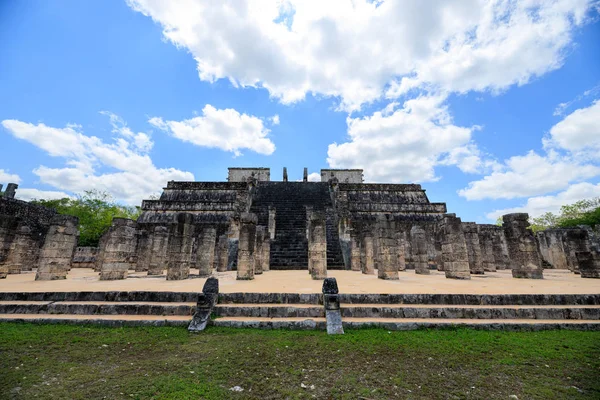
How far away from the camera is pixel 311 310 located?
5.73 m

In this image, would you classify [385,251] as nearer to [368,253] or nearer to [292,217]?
[368,253]

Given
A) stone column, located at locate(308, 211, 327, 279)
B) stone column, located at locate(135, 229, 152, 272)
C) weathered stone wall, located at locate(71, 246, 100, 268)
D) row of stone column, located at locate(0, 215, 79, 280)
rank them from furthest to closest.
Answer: weathered stone wall, located at locate(71, 246, 100, 268)
stone column, located at locate(135, 229, 152, 272)
row of stone column, located at locate(0, 215, 79, 280)
stone column, located at locate(308, 211, 327, 279)

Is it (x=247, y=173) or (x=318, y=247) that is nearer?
(x=318, y=247)

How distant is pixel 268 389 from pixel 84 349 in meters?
3.45

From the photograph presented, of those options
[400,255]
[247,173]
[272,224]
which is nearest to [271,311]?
[272,224]

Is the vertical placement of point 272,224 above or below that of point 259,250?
above

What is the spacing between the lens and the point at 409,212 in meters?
27.1

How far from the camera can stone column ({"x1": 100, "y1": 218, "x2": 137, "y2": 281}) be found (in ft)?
35.7

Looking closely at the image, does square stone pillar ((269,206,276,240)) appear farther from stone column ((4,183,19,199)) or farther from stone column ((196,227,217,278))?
stone column ((4,183,19,199))

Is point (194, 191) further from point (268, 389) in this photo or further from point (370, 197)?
point (268, 389)

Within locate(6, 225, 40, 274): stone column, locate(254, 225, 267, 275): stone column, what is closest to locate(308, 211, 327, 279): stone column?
locate(254, 225, 267, 275): stone column

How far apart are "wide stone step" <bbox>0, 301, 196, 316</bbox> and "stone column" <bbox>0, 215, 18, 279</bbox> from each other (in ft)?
26.6

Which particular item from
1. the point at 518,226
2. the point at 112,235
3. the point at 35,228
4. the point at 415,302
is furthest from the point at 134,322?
the point at 35,228

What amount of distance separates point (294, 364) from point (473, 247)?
47.7 feet
